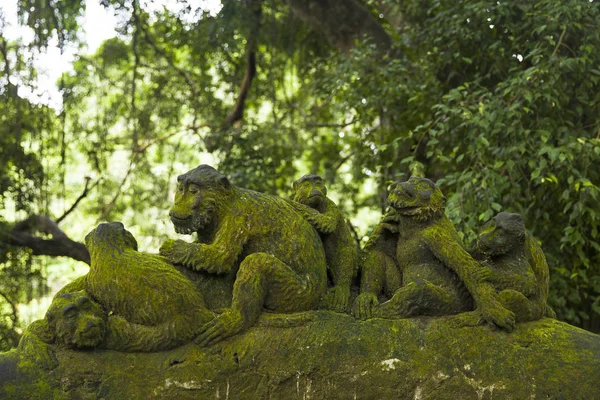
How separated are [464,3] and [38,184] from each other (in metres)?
4.89

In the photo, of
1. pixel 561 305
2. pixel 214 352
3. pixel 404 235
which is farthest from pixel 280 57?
pixel 214 352

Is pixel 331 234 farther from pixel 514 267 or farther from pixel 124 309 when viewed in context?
pixel 124 309

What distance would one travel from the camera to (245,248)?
3.84m

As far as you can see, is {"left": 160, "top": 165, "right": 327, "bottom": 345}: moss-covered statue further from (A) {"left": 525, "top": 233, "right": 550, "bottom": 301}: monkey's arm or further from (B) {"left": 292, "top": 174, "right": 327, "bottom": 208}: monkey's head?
(A) {"left": 525, "top": 233, "right": 550, "bottom": 301}: monkey's arm

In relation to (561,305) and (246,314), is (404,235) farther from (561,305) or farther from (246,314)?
(561,305)

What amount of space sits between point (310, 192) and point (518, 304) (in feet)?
4.24

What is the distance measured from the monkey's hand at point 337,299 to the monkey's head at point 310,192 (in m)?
0.54

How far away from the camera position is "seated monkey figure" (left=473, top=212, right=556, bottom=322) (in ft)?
12.5

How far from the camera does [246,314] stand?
3.63 metres

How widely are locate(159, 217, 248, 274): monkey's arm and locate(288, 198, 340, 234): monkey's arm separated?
0.44 m

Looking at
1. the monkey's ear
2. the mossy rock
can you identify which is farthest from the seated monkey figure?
the monkey's ear

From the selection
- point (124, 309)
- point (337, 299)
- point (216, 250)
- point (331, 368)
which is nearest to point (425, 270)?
point (337, 299)

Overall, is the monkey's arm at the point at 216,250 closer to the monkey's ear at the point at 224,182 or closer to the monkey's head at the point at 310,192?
the monkey's ear at the point at 224,182

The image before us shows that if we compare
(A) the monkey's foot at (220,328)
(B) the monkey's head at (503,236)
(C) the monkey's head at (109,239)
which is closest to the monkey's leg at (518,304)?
(B) the monkey's head at (503,236)
